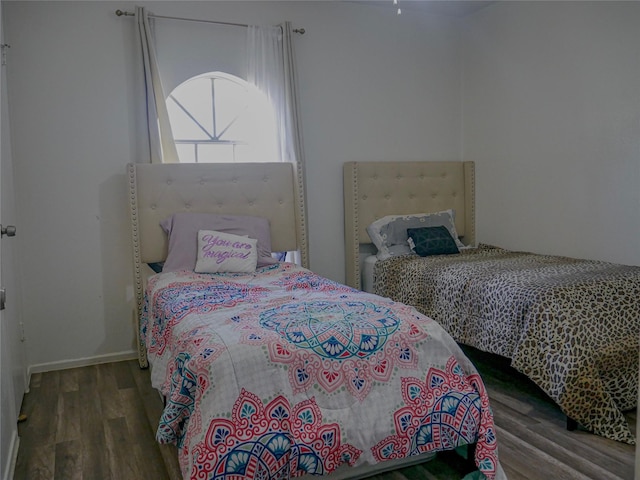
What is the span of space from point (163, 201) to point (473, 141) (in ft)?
8.43

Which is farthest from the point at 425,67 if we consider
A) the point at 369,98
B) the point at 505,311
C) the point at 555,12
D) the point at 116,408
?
the point at 116,408

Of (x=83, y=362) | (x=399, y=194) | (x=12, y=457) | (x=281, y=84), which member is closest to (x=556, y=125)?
(x=399, y=194)

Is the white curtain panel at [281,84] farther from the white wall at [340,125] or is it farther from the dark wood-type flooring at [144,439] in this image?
the dark wood-type flooring at [144,439]

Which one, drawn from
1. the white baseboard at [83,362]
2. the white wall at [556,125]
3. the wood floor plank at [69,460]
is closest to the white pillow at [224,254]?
the white baseboard at [83,362]

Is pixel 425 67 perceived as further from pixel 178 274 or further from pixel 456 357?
pixel 456 357

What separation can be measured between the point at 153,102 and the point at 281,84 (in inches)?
35.9

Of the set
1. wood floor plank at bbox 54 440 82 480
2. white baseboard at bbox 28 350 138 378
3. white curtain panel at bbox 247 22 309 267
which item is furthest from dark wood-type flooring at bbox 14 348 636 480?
white curtain panel at bbox 247 22 309 267

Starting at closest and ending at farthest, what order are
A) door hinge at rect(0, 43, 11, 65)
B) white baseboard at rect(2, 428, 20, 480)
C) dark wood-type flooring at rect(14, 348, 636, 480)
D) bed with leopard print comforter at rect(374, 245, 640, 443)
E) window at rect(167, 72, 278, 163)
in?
white baseboard at rect(2, 428, 20, 480), dark wood-type flooring at rect(14, 348, 636, 480), bed with leopard print comforter at rect(374, 245, 640, 443), door hinge at rect(0, 43, 11, 65), window at rect(167, 72, 278, 163)

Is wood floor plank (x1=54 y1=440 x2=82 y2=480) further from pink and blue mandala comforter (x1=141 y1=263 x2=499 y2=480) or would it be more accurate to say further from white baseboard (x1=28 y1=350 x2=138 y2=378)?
white baseboard (x1=28 y1=350 x2=138 y2=378)

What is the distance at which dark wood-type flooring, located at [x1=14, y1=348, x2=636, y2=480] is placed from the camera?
211 centimetres

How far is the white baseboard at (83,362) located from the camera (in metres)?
A: 3.35

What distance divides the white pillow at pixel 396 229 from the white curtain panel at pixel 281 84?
579 millimetres

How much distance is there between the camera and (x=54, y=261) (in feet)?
11.0

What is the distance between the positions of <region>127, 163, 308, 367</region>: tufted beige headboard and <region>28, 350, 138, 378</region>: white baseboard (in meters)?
0.25
